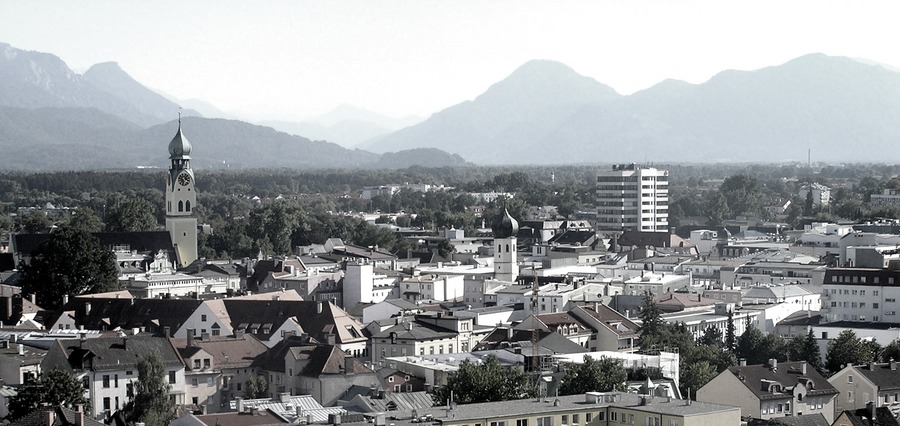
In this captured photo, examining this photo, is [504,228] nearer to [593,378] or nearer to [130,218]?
[593,378]

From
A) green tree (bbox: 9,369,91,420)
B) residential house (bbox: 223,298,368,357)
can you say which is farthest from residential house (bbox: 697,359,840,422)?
green tree (bbox: 9,369,91,420)

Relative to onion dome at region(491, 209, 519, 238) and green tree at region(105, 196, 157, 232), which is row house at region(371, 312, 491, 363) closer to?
onion dome at region(491, 209, 519, 238)

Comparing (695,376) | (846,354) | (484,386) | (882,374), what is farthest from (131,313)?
(882,374)

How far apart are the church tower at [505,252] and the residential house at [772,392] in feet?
127

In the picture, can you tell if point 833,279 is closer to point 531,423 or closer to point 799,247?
point 799,247

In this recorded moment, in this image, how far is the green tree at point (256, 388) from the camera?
2292 inches

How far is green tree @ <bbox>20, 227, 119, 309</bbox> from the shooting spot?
87.4 m

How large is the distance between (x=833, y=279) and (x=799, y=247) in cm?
3460

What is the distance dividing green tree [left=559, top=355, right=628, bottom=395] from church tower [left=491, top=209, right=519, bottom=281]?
4202 cm

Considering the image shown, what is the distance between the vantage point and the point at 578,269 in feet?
363

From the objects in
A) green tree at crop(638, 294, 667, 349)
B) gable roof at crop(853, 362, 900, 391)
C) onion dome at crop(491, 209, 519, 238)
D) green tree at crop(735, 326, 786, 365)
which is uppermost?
onion dome at crop(491, 209, 519, 238)

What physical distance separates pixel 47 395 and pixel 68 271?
42.5 metres

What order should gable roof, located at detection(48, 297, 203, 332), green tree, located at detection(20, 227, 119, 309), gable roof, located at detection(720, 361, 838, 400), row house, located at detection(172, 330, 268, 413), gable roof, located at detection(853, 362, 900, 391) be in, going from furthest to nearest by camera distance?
green tree, located at detection(20, 227, 119, 309)
gable roof, located at detection(48, 297, 203, 332)
row house, located at detection(172, 330, 268, 413)
gable roof, located at detection(853, 362, 900, 391)
gable roof, located at detection(720, 361, 838, 400)

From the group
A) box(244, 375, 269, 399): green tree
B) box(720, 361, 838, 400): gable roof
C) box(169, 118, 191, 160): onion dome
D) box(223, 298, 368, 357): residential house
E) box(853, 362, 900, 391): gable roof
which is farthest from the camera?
box(169, 118, 191, 160): onion dome
